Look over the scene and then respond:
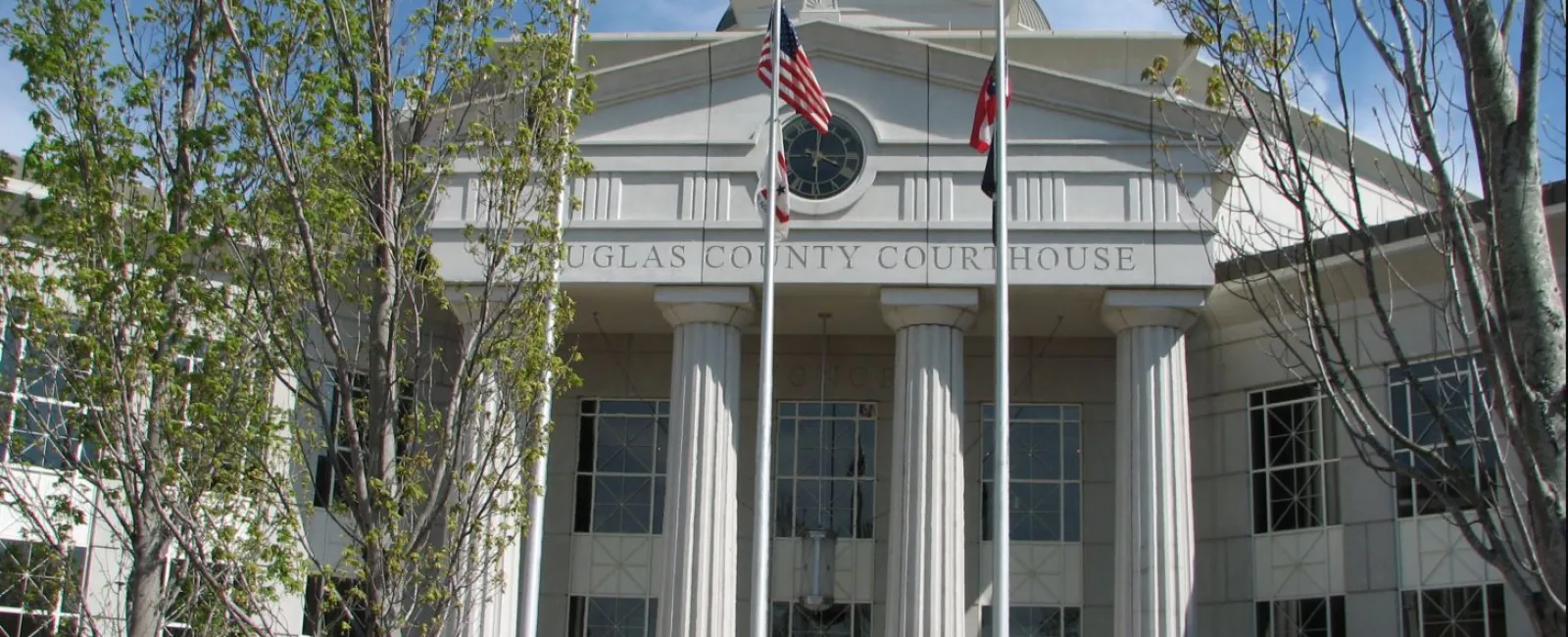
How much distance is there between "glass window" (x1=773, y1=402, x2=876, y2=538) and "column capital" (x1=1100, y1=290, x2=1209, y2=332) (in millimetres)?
5406

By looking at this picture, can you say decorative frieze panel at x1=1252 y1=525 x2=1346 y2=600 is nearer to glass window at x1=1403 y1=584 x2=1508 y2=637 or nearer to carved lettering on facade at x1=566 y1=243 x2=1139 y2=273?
glass window at x1=1403 y1=584 x2=1508 y2=637

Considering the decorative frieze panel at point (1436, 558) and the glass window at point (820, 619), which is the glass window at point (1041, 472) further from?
the decorative frieze panel at point (1436, 558)

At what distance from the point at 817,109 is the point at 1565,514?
14153 mm

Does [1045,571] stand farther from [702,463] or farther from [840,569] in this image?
[702,463]

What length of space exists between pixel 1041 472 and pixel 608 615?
7538mm

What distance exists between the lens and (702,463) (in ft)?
80.0

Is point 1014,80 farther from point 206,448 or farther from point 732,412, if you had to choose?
point 206,448

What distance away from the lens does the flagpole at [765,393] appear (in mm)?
19500

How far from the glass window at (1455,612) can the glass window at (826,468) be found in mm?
8526

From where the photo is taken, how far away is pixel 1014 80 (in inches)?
1002

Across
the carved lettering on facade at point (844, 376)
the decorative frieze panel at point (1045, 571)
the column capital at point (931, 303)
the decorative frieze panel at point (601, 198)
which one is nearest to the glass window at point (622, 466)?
the carved lettering on facade at point (844, 376)

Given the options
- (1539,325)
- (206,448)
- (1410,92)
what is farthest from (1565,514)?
(206,448)

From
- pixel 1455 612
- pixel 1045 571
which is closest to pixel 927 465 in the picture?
pixel 1045 571

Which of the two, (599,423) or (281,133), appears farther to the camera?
(599,423)
